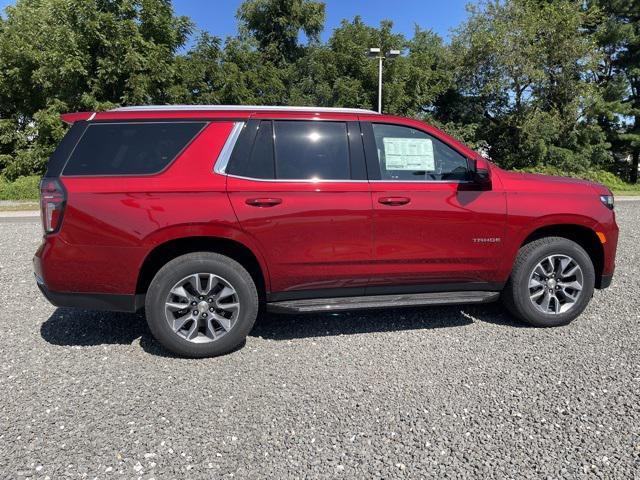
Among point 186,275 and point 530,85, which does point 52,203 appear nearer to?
point 186,275

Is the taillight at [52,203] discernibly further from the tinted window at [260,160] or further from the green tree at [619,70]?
the green tree at [619,70]

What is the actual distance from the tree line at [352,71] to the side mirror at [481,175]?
14.7 m

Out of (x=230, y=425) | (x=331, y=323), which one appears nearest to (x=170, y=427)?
(x=230, y=425)

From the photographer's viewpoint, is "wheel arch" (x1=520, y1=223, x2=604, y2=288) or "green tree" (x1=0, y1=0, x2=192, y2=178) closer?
"wheel arch" (x1=520, y1=223, x2=604, y2=288)

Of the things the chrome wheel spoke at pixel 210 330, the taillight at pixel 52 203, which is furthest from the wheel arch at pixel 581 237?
the taillight at pixel 52 203

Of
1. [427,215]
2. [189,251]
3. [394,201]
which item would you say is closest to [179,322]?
[189,251]

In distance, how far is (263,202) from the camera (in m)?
3.31

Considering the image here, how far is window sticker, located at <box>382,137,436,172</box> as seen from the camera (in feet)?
12.0

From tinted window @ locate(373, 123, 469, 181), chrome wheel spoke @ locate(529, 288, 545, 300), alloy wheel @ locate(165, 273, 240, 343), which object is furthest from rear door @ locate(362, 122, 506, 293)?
alloy wheel @ locate(165, 273, 240, 343)

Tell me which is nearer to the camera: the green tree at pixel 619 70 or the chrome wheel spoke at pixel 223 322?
the chrome wheel spoke at pixel 223 322

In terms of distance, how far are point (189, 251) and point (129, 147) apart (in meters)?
0.90

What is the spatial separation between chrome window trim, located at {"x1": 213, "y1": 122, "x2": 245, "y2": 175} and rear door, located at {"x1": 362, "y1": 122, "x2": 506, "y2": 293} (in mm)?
1040

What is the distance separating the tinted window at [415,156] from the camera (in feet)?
11.9

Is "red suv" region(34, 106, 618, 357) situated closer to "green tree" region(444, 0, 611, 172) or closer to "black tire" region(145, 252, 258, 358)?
"black tire" region(145, 252, 258, 358)
